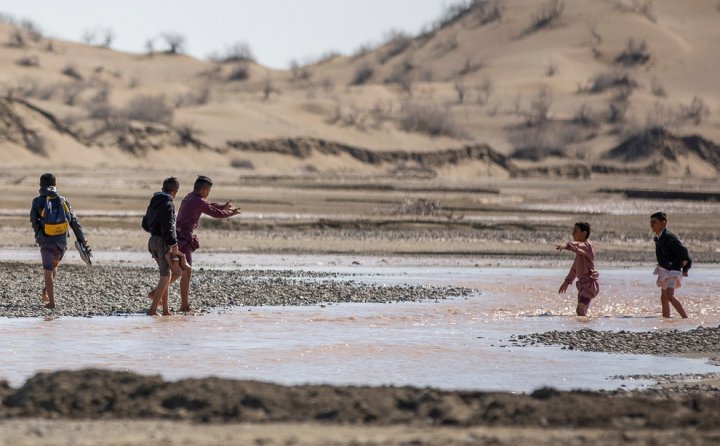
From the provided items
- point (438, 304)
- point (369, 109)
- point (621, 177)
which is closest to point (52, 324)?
point (438, 304)

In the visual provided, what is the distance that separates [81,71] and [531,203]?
5215 cm

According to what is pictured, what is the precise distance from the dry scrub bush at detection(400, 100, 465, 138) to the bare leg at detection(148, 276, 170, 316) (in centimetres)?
6146

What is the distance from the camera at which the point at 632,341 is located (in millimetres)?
13234

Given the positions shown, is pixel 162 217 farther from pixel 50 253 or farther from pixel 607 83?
pixel 607 83

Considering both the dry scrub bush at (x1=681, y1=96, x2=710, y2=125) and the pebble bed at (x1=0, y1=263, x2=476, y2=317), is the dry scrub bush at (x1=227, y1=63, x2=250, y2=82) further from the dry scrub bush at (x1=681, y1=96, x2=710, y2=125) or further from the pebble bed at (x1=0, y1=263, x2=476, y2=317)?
the pebble bed at (x1=0, y1=263, x2=476, y2=317)

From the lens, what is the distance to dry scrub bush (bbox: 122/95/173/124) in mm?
68606

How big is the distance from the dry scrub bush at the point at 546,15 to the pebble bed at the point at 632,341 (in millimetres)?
104341

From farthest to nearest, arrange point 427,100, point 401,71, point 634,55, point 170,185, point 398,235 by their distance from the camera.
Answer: point 401,71 → point 634,55 → point 427,100 → point 398,235 → point 170,185

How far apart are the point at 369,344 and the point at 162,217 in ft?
9.67

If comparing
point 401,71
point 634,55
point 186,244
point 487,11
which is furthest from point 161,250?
point 487,11

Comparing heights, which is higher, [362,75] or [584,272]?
[362,75]

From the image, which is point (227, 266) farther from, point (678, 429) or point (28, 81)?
point (28, 81)

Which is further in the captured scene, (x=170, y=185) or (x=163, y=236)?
(x=163, y=236)

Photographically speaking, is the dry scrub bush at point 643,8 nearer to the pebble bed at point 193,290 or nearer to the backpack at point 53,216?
the pebble bed at point 193,290
